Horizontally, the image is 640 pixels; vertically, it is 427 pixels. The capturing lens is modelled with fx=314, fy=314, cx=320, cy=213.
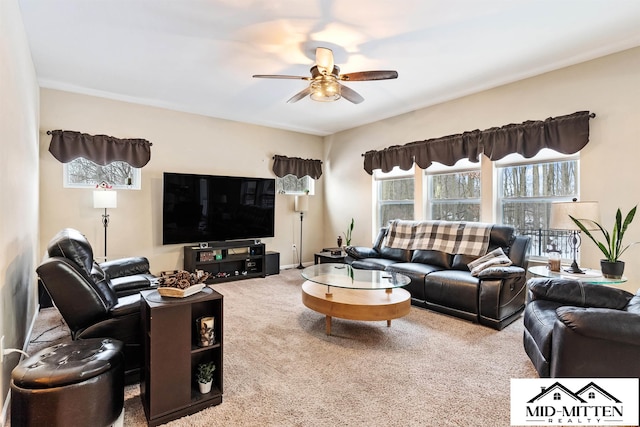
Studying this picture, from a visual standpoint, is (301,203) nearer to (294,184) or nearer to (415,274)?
(294,184)

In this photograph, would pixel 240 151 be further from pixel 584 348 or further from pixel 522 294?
pixel 584 348

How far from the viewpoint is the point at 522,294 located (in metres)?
3.45

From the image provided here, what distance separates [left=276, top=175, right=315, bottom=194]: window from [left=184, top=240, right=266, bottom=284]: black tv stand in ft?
4.18

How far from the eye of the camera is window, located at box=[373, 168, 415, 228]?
536 cm

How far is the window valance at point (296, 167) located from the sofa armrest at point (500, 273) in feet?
13.0

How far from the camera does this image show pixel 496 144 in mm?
4035

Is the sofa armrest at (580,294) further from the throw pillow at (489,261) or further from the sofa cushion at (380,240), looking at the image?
the sofa cushion at (380,240)

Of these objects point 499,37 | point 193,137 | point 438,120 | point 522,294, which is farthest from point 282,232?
point 499,37

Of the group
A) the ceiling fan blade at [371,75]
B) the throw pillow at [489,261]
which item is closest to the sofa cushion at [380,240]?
the throw pillow at [489,261]

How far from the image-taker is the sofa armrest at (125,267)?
3342 millimetres

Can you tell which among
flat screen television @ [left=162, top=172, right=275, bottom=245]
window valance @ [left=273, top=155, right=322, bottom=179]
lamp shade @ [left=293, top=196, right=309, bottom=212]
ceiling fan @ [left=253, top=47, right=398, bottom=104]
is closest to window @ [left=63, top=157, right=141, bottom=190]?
flat screen television @ [left=162, top=172, right=275, bottom=245]

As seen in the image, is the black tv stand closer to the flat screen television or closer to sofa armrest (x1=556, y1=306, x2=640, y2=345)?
the flat screen television

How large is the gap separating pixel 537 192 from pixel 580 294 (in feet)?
6.35

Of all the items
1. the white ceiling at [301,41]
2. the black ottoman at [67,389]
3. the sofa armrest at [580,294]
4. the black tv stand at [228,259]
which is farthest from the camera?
the black tv stand at [228,259]
